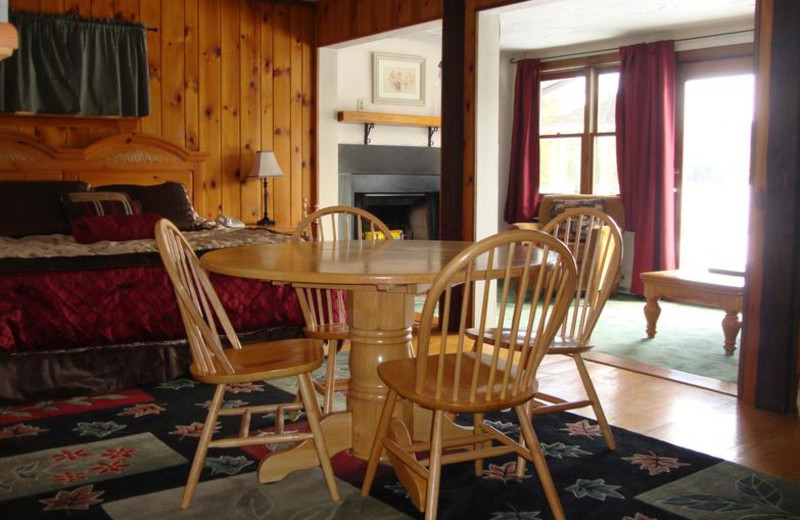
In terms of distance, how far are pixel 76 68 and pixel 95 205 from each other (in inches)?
48.4

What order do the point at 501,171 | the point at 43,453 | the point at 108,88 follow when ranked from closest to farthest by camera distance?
the point at 43,453, the point at 108,88, the point at 501,171

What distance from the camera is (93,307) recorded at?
340 cm

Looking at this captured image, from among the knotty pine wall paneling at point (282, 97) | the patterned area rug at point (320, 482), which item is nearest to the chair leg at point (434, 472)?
the patterned area rug at point (320, 482)

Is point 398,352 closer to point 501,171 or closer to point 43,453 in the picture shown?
point 43,453

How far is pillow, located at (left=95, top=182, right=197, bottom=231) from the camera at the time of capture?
494cm

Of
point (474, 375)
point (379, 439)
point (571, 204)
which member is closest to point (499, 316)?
point (474, 375)

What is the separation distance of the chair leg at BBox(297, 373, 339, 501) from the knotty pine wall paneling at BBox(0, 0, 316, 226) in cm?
371

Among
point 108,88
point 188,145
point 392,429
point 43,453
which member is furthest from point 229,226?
point 392,429

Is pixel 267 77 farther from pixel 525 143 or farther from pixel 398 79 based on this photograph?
pixel 525 143

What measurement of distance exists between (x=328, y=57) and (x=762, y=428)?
445 cm

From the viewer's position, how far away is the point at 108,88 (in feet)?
17.3

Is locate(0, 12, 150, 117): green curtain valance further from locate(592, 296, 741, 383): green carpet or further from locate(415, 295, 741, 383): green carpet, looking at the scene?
locate(592, 296, 741, 383): green carpet

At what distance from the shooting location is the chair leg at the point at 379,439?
2.25 meters

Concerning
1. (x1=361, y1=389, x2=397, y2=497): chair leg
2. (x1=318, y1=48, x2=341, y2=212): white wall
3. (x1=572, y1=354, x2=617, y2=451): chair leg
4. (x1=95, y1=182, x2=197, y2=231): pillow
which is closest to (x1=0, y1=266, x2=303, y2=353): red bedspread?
(x1=95, y1=182, x2=197, y2=231): pillow
